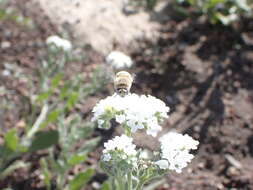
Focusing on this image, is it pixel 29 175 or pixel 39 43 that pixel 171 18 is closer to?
pixel 39 43

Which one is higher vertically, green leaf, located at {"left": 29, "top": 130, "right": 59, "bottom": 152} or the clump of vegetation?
the clump of vegetation

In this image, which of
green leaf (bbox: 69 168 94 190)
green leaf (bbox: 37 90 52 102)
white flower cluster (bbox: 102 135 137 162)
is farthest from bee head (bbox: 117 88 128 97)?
green leaf (bbox: 37 90 52 102)

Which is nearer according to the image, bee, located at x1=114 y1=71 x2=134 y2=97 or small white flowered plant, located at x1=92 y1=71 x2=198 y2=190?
small white flowered plant, located at x1=92 y1=71 x2=198 y2=190

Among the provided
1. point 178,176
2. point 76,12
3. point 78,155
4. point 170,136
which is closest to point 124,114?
point 170,136

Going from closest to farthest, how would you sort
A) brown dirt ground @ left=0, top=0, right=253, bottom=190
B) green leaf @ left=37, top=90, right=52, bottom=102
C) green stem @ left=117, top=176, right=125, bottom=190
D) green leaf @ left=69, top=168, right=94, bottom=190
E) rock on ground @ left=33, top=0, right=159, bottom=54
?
green stem @ left=117, top=176, right=125, bottom=190 < green leaf @ left=69, top=168, right=94, bottom=190 < green leaf @ left=37, top=90, right=52, bottom=102 < brown dirt ground @ left=0, top=0, right=253, bottom=190 < rock on ground @ left=33, top=0, right=159, bottom=54

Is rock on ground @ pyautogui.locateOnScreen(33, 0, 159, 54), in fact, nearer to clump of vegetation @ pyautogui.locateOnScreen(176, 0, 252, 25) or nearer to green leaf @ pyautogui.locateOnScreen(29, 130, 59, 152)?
clump of vegetation @ pyautogui.locateOnScreen(176, 0, 252, 25)

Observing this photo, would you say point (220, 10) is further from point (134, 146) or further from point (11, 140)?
point (134, 146)

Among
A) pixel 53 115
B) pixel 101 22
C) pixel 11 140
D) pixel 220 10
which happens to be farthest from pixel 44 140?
pixel 220 10
